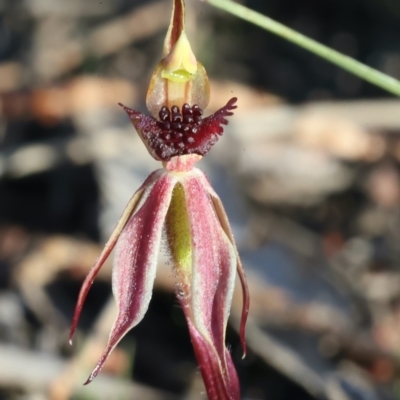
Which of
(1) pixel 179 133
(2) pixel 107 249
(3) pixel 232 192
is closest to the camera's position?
(2) pixel 107 249

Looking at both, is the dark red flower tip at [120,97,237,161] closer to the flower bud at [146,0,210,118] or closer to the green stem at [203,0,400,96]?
the flower bud at [146,0,210,118]

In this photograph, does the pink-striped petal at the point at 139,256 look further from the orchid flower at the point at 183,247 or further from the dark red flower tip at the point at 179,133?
the dark red flower tip at the point at 179,133

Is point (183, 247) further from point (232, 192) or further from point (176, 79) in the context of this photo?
point (232, 192)

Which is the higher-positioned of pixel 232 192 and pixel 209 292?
pixel 209 292

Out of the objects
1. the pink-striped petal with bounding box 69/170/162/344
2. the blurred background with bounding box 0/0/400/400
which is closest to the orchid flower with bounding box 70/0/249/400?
the pink-striped petal with bounding box 69/170/162/344

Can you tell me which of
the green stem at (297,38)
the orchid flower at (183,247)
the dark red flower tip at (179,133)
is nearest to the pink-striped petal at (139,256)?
the orchid flower at (183,247)

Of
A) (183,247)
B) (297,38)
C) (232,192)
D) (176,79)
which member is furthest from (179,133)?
(232,192)

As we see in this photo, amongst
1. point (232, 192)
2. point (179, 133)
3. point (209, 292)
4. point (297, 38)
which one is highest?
point (297, 38)

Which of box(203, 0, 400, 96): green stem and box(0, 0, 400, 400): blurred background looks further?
box(0, 0, 400, 400): blurred background
